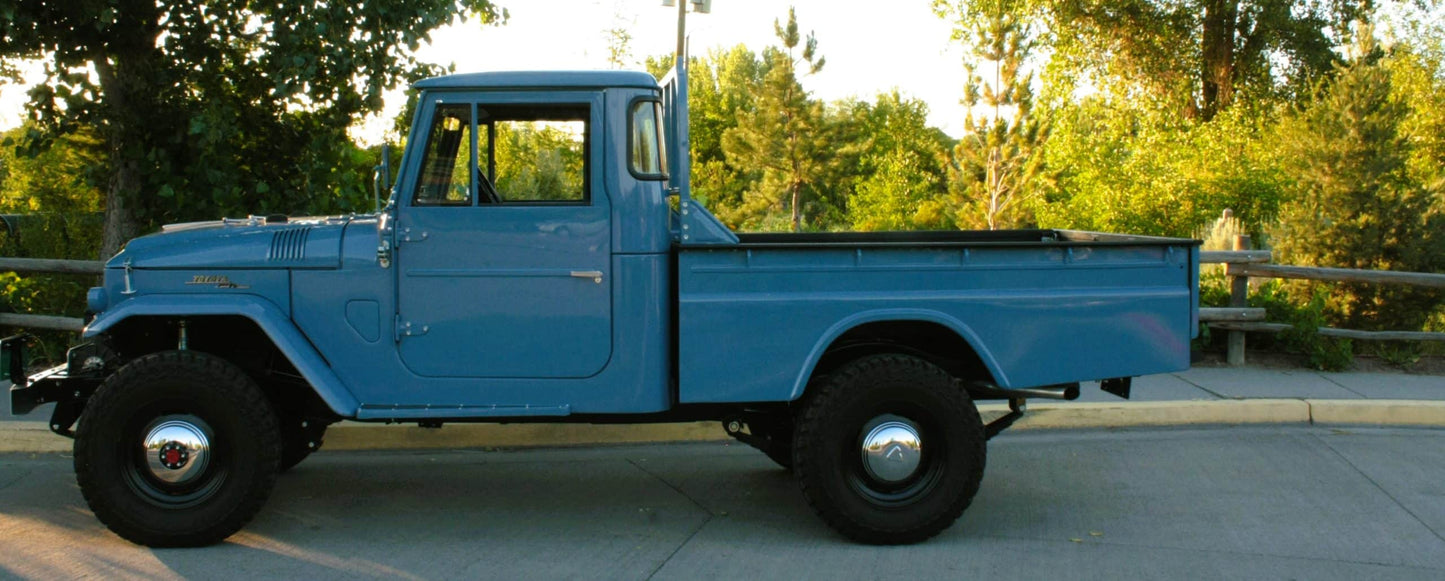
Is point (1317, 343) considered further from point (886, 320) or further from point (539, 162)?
point (539, 162)

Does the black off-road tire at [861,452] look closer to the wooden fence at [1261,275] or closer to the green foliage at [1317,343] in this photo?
the wooden fence at [1261,275]

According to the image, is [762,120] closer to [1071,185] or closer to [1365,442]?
[1071,185]

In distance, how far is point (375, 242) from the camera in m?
5.13

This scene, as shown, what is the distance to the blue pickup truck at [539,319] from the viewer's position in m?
5.01

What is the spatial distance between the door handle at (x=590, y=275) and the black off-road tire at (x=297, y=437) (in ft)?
5.01

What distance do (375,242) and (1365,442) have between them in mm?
6272

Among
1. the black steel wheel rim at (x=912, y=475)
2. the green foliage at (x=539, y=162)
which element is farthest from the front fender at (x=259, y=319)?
the black steel wheel rim at (x=912, y=475)

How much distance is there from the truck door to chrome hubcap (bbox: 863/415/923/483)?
4.16 ft

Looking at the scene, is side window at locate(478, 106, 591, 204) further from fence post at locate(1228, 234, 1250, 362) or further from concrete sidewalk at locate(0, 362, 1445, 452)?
fence post at locate(1228, 234, 1250, 362)

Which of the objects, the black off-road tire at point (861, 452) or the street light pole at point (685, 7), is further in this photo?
the street light pole at point (685, 7)

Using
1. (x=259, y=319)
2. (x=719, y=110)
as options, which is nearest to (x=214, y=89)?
(x=259, y=319)

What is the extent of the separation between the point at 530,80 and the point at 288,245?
1.34 meters

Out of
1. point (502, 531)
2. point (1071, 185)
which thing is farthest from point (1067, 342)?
point (1071, 185)

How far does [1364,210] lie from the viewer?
38.8 feet
